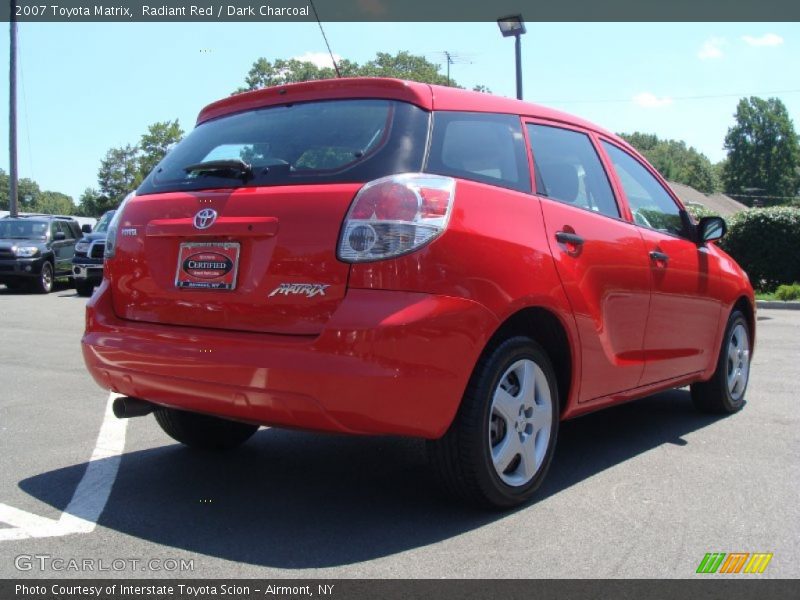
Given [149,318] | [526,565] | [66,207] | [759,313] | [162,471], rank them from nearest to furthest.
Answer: [526,565] → [149,318] → [162,471] → [759,313] → [66,207]

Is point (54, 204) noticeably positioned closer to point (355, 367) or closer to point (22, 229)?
point (22, 229)

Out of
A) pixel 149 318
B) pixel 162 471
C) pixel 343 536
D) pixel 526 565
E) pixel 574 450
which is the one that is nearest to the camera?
pixel 526 565

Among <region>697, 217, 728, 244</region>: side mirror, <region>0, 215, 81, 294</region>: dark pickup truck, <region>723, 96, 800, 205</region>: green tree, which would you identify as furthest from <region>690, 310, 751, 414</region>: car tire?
<region>723, 96, 800, 205</region>: green tree

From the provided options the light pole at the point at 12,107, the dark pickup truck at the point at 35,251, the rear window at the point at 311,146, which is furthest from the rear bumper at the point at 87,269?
the rear window at the point at 311,146

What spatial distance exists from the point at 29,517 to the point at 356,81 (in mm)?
2296

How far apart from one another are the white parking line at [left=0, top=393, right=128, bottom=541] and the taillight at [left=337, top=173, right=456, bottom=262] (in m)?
1.55

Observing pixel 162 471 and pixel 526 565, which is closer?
pixel 526 565

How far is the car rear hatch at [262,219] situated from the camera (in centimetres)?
321

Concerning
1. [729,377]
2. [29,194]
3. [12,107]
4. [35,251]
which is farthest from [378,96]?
[29,194]

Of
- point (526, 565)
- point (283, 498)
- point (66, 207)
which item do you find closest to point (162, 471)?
point (283, 498)

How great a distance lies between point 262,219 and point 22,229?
18655 millimetres

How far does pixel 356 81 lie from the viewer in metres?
3.63

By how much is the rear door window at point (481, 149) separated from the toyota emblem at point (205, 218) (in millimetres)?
914

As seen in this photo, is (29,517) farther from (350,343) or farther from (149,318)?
(350,343)
